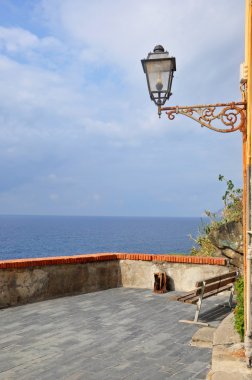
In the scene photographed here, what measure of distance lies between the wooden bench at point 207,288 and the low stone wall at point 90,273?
1.46 meters

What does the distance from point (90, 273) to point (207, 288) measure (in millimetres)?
3959

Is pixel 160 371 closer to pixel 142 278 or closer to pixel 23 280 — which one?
pixel 23 280

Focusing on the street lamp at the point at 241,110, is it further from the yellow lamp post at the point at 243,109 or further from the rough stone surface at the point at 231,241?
the rough stone surface at the point at 231,241

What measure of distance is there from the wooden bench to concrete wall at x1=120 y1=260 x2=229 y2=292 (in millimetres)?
1391

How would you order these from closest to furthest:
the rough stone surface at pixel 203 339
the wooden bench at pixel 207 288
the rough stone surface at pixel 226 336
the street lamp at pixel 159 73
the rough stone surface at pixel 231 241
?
1. the rough stone surface at pixel 226 336
2. the street lamp at pixel 159 73
3. the rough stone surface at pixel 203 339
4. the wooden bench at pixel 207 288
5. the rough stone surface at pixel 231 241

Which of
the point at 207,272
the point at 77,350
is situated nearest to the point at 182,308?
the point at 207,272

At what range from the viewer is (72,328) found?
7.64 meters

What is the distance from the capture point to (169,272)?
1134 cm

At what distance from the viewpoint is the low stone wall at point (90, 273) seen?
977 cm

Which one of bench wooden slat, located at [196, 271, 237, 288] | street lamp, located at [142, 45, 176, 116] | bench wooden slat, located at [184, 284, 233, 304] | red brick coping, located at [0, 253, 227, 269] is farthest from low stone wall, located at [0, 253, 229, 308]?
street lamp, located at [142, 45, 176, 116]

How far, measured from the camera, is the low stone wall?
9766 mm

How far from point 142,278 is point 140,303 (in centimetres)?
193

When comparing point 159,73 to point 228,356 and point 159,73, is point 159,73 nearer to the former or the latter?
point 159,73

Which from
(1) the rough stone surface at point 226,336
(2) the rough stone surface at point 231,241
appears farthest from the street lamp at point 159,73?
(2) the rough stone surface at point 231,241
